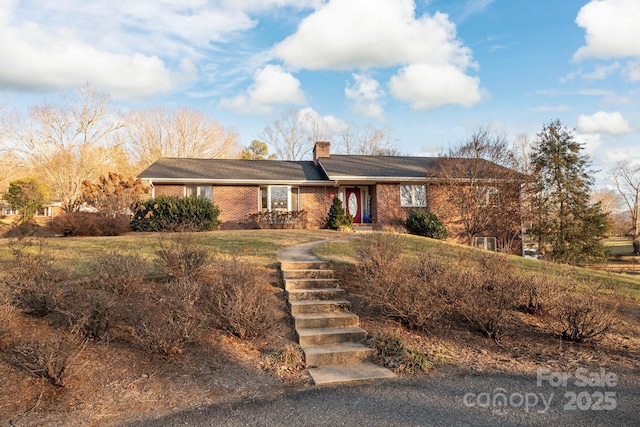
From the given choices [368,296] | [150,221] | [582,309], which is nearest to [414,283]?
[368,296]

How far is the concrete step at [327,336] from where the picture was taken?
191 inches

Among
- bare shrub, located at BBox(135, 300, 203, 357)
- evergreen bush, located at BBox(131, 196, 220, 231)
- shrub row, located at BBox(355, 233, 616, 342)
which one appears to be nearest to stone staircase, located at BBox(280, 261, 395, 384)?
shrub row, located at BBox(355, 233, 616, 342)

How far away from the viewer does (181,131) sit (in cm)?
3941

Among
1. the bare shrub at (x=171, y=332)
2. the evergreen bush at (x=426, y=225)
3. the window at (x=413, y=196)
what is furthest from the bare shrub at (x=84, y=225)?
the window at (x=413, y=196)

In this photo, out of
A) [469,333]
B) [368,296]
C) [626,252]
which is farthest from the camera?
[626,252]

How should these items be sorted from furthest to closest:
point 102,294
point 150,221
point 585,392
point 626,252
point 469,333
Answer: point 626,252
point 150,221
point 469,333
point 102,294
point 585,392

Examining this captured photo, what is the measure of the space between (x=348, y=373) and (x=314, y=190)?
49.9 ft

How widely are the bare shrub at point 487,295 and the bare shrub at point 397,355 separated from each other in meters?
1.19

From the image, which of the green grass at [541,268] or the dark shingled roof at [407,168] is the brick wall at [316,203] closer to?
the dark shingled roof at [407,168]

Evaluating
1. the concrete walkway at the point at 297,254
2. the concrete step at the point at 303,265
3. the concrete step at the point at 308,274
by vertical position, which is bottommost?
the concrete step at the point at 308,274

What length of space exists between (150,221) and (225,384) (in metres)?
11.1

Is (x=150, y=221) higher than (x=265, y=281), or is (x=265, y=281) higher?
(x=150, y=221)

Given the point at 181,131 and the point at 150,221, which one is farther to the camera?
the point at 181,131

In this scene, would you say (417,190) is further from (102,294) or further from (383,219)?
(102,294)
